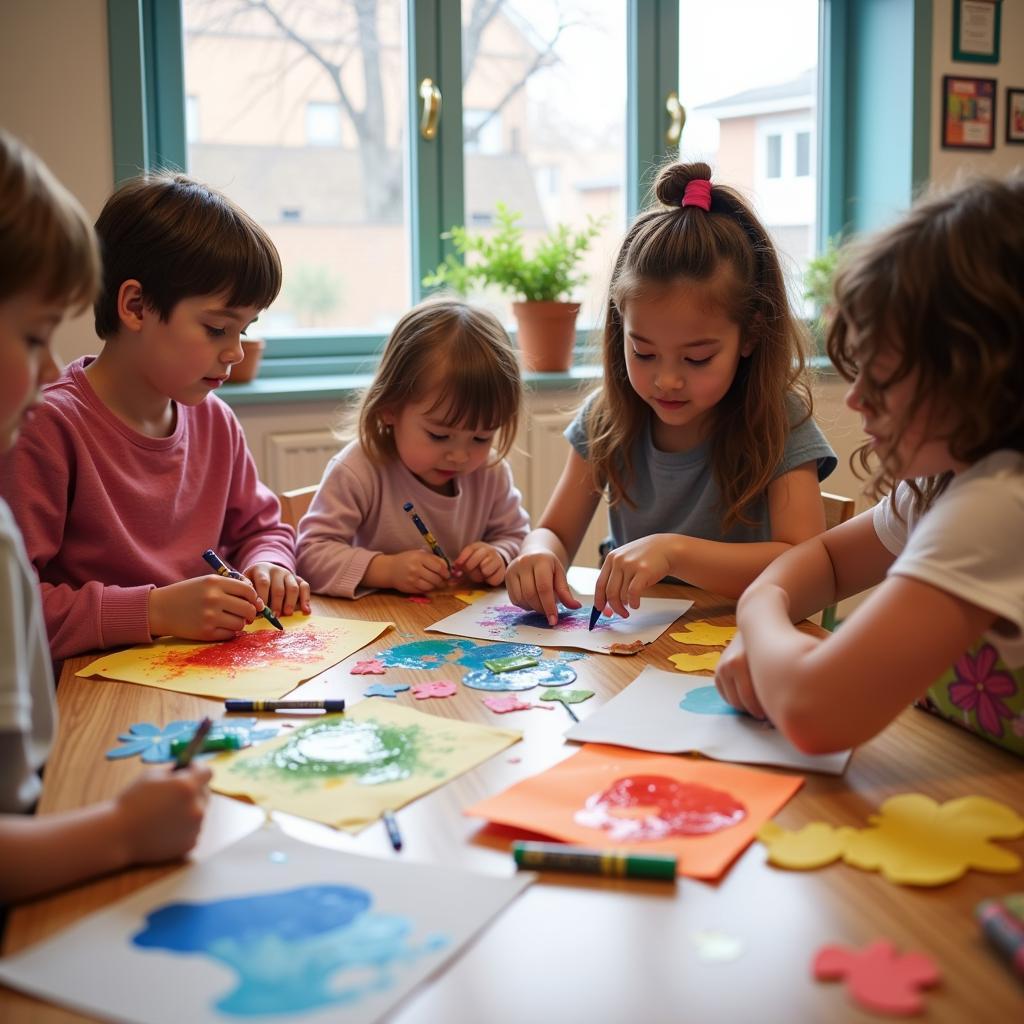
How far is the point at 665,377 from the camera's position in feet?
4.84

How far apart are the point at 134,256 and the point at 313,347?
161 cm

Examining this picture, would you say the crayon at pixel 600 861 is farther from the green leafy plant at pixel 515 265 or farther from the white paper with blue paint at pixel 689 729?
the green leafy plant at pixel 515 265

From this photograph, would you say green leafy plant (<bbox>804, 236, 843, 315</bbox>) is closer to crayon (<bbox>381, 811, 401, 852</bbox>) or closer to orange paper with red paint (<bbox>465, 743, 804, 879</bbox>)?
orange paper with red paint (<bbox>465, 743, 804, 879</bbox>)

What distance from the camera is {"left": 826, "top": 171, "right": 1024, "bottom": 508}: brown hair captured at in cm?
88

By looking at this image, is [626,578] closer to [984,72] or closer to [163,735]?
[163,735]

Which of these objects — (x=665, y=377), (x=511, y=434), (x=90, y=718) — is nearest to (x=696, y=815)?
(x=90, y=718)

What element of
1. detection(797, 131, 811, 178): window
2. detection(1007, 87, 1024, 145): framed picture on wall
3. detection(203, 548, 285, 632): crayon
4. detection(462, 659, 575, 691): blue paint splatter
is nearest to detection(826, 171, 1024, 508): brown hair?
detection(462, 659, 575, 691): blue paint splatter

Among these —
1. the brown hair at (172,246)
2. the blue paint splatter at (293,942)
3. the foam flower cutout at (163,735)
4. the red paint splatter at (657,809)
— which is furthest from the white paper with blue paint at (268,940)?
the brown hair at (172,246)

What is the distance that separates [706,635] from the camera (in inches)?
50.7

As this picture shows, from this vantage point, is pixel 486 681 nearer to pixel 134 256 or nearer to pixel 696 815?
pixel 696 815

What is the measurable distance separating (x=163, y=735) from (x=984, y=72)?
3567mm

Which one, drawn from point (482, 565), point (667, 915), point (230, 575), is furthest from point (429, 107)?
point (667, 915)

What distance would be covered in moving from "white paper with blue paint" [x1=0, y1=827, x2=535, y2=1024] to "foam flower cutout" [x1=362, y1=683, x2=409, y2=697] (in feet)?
1.07

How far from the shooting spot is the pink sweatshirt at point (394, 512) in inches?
66.2
